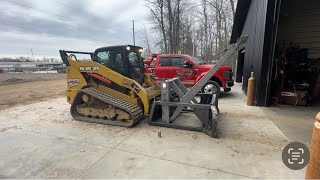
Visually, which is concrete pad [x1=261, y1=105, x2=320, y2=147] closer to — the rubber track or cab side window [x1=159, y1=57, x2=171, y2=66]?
the rubber track

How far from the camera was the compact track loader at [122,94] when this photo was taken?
4887 mm

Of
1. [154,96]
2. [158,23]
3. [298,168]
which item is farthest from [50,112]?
[158,23]

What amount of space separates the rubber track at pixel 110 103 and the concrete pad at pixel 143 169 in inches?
62.5

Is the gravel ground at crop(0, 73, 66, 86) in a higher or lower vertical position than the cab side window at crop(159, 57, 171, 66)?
lower

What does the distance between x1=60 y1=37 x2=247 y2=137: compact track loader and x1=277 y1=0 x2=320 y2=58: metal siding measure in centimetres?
621

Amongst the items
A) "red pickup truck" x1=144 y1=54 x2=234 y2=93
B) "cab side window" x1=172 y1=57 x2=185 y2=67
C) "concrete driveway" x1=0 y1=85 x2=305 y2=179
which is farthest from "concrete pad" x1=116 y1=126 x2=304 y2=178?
"cab side window" x1=172 y1=57 x2=185 y2=67

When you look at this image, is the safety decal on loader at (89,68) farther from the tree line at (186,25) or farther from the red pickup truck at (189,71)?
the tree line at (186,25)

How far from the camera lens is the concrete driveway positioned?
3.04 m

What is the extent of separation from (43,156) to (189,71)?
21.3ft

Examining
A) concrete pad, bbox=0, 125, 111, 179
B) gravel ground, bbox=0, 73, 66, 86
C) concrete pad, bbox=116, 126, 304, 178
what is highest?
gravel ground, bbox=0, 73, 66, 86

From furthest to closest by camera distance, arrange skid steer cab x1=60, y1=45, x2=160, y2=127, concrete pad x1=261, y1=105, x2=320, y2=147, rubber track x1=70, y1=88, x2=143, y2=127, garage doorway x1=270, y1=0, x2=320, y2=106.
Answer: garage doorway x1=270, y1=0, x2=320, y2=106
skid steer cab x1=60, y1=45, x2=160, y2=127
rubber track x1=70, y1=88, x2=143, y2=127
concrete pad x1=261, y1=105, x2=320, y2=147

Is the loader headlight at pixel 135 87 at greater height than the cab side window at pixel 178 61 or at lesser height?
lesser

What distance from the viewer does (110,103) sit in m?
5.11

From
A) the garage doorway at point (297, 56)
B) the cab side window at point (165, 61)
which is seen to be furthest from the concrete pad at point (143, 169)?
the cab side window at point (165, 61)
